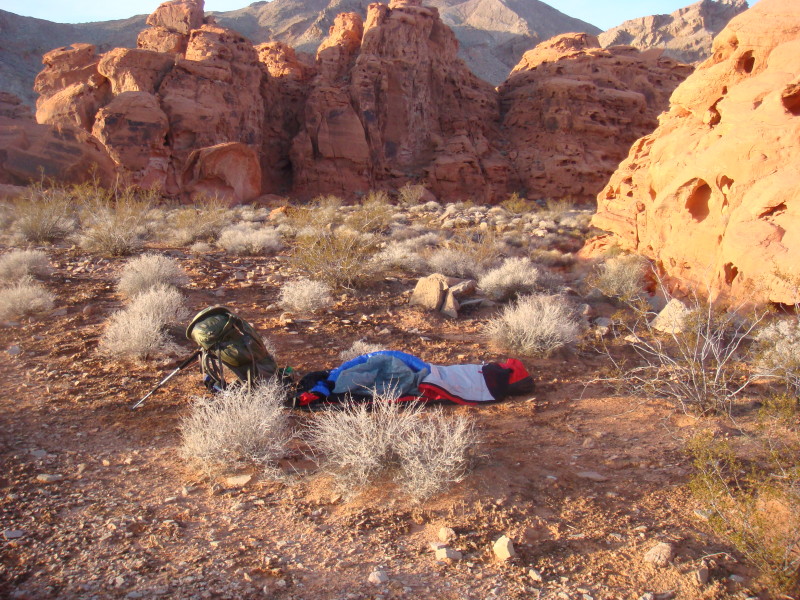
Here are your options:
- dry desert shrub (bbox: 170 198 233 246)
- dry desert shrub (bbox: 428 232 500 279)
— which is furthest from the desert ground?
dry desert shrub (bbox: 170 198 233 246)

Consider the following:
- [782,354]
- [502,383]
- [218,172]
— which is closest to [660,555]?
[502,383]

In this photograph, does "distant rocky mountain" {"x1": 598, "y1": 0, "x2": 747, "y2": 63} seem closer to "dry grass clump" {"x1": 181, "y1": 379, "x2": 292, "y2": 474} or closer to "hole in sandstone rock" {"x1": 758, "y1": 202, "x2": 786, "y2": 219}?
"hole in sandstone rock" {"x1": 758, "y1": 202, "x2": 786, "y2": 219}

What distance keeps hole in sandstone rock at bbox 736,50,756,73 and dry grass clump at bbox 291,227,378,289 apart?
18.5 ft

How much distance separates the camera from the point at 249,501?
2.83 metres

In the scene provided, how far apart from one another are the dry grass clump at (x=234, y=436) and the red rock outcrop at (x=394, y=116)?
24.7m

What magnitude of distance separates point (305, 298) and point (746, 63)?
6669 millimetres

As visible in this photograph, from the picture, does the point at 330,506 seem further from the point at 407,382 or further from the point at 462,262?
the point at 462,262

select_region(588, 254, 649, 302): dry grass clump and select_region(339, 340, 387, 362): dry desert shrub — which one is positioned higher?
select_region(588, 254, 649, 302): dry grass clump

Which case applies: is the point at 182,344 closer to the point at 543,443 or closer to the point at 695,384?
the point at 543,443

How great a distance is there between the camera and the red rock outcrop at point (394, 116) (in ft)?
89.1

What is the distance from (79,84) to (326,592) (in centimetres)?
2633

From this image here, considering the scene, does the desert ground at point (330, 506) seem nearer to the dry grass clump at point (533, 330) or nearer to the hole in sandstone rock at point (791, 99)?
the dry grass clump at point (533, 330)

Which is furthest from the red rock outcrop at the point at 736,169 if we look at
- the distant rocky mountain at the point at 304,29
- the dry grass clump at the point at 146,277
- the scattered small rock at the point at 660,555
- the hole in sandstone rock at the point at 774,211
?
the distant rocky mountain at the point at 304,29

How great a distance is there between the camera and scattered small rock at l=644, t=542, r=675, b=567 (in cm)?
229
